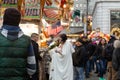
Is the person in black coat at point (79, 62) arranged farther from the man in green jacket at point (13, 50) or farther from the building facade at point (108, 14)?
the building facade at point (108, 14)

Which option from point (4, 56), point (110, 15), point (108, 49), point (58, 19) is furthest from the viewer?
point (110, 15)

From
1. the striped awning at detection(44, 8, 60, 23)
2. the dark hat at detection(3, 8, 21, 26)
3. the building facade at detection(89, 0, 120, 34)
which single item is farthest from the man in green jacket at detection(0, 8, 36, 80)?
the building facade at detection(89, 0, 120, 34)

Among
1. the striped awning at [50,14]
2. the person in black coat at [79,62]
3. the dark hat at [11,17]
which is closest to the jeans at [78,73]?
the person in black coat at [79,62]

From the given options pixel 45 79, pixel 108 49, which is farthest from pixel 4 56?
pixel 108 49

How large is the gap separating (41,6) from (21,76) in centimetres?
1286

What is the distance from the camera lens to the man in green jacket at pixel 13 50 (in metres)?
5.40

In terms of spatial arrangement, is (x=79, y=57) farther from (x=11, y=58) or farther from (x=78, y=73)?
(x=11, y=58)

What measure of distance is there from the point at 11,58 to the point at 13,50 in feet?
0.33

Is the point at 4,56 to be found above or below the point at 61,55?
above

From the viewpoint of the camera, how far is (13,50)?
5.40 m

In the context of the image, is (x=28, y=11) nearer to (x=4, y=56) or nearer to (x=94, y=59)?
(x=94, y=59)

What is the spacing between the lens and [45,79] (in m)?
13.5

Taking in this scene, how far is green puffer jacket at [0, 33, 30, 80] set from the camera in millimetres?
5402

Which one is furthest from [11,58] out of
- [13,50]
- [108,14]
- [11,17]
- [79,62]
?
[108,14]
